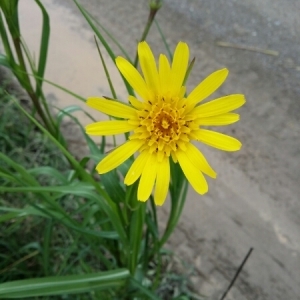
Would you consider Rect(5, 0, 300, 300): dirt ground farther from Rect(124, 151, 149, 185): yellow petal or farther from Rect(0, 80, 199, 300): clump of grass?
Rect(124, 151, 149, 185): yellow petal

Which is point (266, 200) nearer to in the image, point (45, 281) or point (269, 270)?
point (269, 270)

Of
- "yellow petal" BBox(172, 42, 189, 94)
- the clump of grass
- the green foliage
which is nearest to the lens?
"yellow petal" BBox(172, 42, 189, 94)

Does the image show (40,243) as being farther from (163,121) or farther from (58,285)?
(163,121)

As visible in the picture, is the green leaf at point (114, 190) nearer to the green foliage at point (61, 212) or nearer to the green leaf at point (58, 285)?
the green foliage at point (61, 212)

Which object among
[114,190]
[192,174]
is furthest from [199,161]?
[114,190]

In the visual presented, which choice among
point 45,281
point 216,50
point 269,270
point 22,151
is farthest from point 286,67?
point 45,281

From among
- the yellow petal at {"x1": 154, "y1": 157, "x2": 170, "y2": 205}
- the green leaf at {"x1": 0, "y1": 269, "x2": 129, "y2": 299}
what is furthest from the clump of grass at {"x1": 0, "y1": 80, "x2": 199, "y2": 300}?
the yellow petal at {"x1": 154, "y1": 157, "x2": 170, "y2": 205}

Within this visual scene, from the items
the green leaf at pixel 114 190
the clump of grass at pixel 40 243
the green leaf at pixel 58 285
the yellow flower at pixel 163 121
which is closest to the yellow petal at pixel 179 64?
the yellow flower at pixel 163 121

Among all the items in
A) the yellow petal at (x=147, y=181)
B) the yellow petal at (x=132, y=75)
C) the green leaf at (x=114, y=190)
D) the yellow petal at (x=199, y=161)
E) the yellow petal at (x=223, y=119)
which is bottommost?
the green leaf at (x=114, y=190)
